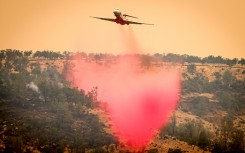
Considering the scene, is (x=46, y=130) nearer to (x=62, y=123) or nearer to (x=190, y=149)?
(x=62, y=123)

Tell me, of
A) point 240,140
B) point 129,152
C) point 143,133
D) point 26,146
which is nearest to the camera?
point 26,146

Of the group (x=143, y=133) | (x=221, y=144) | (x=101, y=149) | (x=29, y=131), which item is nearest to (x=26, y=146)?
(x=29, y=131)

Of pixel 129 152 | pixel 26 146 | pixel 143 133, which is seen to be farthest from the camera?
pixel 143 133

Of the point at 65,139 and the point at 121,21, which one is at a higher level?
the point at 121,21

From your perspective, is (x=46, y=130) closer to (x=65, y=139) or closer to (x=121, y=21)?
(x=65, y=139)

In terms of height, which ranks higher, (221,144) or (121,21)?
(121,21)

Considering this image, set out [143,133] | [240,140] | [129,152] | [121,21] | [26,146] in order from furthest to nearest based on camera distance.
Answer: [143,133], [240,140], [129,152], [26,146], [121,21]

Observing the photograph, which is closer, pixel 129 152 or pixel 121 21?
pixel 121 21

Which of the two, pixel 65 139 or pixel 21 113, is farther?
pixel 21 113

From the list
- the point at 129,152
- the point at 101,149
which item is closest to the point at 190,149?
the point at 129,152
